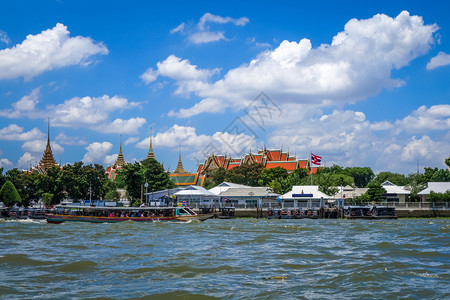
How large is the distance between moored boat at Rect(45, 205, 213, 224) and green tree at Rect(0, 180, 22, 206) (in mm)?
19686

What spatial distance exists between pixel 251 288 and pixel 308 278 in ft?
6.19

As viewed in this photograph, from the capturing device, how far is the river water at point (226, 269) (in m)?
10.4

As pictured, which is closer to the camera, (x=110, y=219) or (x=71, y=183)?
(x=110, y=219)

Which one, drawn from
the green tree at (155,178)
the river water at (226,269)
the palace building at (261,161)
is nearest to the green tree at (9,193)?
the green tree at (155,178)

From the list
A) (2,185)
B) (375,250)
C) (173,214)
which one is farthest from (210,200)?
(375,250)

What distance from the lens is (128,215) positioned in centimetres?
3700

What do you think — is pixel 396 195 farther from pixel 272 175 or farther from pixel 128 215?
pixel 128 215

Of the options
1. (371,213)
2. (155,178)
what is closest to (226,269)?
(371,213)

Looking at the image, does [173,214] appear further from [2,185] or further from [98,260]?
[2,185]

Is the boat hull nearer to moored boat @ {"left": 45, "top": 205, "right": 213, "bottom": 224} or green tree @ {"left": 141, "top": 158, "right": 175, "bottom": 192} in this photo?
moored boat @ {"left": 45, "top": 205, "right": 213, "bottom": 224}

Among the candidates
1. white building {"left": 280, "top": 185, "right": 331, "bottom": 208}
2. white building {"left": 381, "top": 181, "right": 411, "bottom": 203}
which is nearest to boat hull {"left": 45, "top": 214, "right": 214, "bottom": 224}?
white building {"left": 280, "top": 185, "right": 331, "bottom": 208}

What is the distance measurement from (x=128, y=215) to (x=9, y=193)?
24.1 metres

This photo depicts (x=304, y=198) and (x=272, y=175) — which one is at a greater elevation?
(x=272, y=175)

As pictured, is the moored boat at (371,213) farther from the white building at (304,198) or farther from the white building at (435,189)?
the white building at (435,189)
